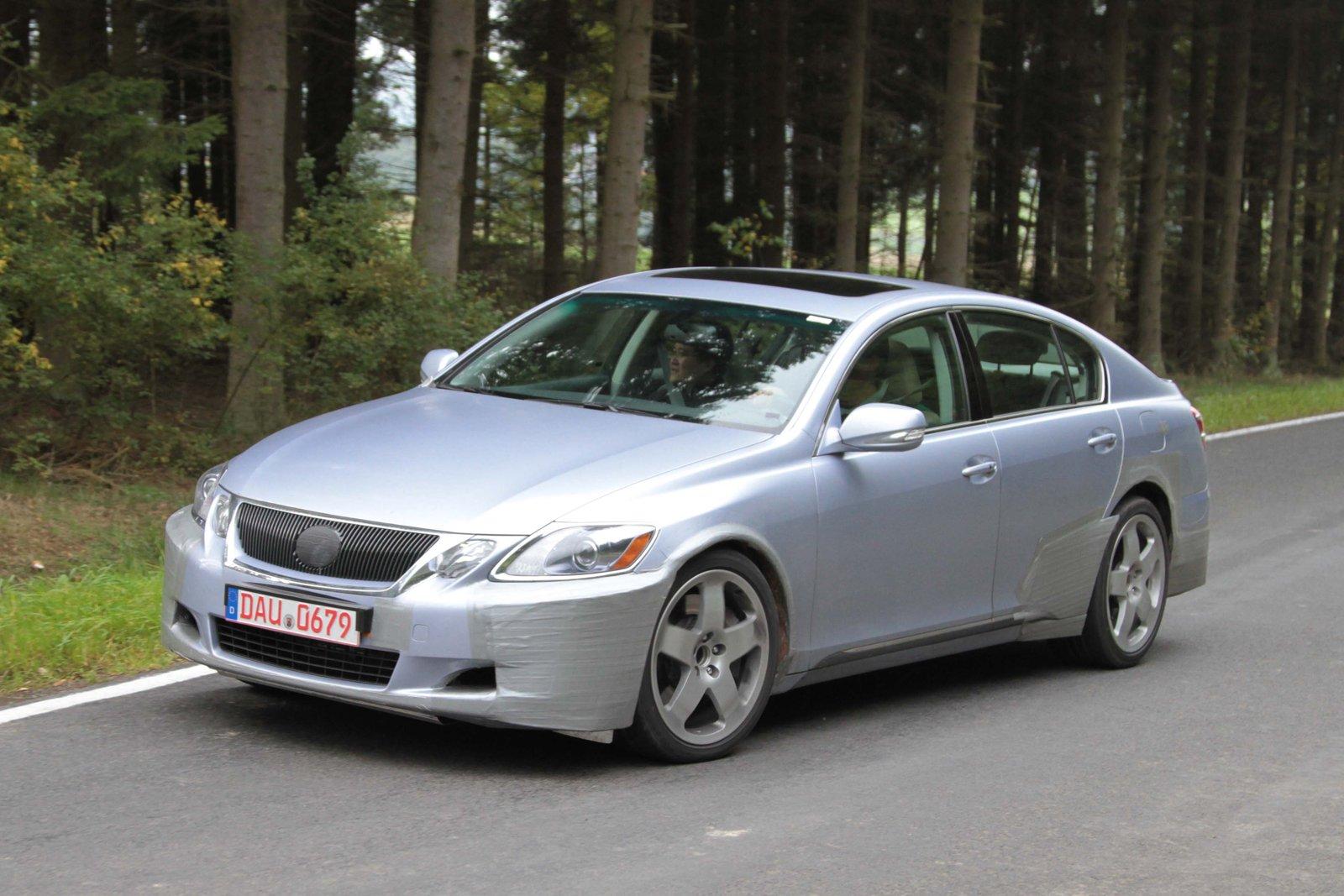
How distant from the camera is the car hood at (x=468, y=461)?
5520 millimetres

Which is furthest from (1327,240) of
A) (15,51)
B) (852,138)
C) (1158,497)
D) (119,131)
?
(1158,497)

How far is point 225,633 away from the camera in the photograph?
5.86 metres

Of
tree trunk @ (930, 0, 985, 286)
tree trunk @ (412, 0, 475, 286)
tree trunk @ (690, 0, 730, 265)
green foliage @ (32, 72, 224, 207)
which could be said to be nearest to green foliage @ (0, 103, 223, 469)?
green foliage @ (32, 72, 224, 207)

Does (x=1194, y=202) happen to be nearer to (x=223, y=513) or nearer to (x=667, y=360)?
(x=667, y=360)

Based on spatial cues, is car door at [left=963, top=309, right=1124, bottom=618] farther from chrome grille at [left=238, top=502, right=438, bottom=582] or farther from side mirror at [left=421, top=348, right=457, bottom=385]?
chrome grille at [left=238, top=502, right=438, bottom=582]

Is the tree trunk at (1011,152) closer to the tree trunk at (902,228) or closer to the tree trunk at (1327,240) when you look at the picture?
the tree trunk at (902,228)

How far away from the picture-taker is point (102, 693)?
654 centimetres

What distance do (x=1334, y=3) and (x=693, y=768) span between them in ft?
131

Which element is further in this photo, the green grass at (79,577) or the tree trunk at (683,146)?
the tree trunk at (683,146)

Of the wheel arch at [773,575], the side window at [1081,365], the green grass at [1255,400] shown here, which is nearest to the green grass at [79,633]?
the wheel arch at [773,575]

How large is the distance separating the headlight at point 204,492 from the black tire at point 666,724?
5.33 feet

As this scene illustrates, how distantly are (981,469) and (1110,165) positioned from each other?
25562mm

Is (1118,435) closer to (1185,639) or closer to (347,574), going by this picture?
(1185,639)

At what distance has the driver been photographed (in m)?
6.63
